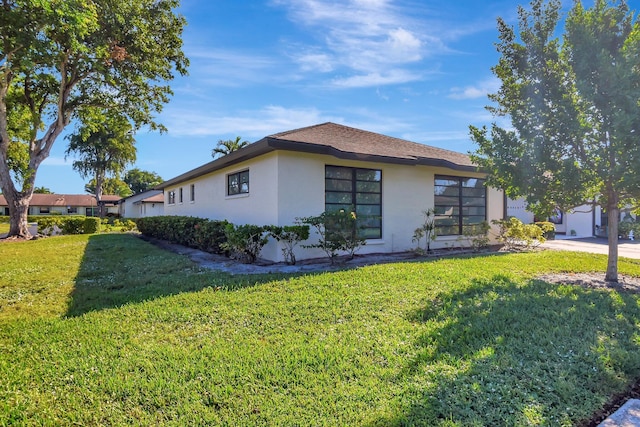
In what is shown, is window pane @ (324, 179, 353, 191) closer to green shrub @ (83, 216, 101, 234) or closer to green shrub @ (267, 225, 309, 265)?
green shrub @ (267, 225, 309, 265)

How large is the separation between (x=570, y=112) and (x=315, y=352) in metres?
6.22

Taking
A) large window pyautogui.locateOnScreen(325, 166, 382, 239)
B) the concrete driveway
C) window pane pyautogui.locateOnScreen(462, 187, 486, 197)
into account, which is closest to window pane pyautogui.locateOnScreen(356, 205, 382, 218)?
large window pyautogui.locateOnScreen(325, 166, 382, 239)

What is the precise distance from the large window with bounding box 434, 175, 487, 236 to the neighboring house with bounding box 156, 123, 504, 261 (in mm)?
36

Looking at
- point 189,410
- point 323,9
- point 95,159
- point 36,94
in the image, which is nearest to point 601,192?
point 323,9

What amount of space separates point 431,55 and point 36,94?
19.2 metres

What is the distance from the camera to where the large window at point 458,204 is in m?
11.7

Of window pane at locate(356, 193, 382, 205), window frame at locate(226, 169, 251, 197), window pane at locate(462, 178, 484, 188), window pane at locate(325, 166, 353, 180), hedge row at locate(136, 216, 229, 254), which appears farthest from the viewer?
window pane at locate(462, 178, 484, 188)

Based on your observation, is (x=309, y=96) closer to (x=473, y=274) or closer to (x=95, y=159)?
(x=473, y=274)

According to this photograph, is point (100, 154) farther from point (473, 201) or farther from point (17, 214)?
point (473, 201)

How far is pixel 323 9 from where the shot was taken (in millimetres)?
8336

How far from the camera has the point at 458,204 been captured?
479 inches

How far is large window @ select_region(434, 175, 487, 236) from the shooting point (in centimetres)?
1171

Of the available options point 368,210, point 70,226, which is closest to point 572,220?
point 368,210

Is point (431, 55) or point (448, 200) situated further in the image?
point (448, 200)
